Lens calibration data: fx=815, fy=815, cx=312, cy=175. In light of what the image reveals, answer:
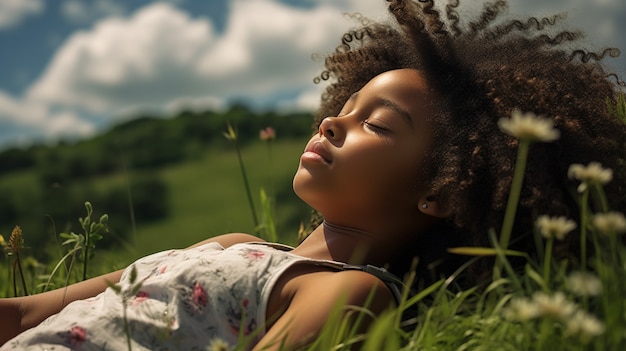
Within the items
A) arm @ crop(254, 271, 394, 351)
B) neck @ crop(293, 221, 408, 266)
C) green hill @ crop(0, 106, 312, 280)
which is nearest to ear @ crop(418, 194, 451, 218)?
neck @ crop(293, 221, 408, 266)

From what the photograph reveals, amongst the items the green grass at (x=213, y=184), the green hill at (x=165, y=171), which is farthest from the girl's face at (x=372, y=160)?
the green grass at (x=213, y=184)

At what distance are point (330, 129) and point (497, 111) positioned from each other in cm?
57

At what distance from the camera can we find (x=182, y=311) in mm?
2336

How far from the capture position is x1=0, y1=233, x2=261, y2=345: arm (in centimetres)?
266

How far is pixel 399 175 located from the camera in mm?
2693

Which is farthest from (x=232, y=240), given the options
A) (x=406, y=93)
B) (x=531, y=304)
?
(x=531, y=304)

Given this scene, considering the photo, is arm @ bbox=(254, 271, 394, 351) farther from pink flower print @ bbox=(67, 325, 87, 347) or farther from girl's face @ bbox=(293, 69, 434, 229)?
pink flower print @ bbox=(67, 325, 87, 347)

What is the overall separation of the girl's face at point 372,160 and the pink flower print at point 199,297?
0.50 meters

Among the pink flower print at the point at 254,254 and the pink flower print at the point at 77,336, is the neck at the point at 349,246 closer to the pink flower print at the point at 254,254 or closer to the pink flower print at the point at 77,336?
the pink flower print at the point at 254,254

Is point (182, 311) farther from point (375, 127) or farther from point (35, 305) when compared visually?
point (375, 127)

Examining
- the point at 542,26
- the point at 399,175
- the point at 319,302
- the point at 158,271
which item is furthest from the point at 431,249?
the point at 542,26

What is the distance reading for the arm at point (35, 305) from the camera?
2662 mm

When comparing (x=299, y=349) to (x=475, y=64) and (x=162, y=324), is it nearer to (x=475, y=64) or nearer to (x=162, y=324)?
(x=162, y=324)

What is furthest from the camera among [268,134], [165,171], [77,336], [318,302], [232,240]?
[165,171]
